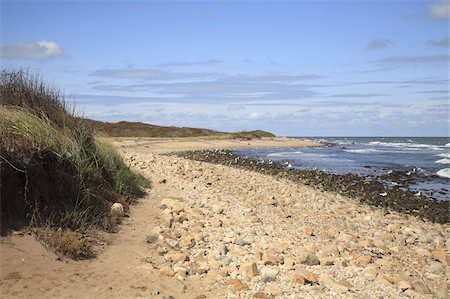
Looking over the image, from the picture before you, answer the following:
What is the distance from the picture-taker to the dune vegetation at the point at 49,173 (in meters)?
5.79

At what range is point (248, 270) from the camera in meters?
5.55

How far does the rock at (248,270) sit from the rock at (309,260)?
0.89m

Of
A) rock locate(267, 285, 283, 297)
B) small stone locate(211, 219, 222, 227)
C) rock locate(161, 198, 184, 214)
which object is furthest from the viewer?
rock locate(161, 198, 184, 214)

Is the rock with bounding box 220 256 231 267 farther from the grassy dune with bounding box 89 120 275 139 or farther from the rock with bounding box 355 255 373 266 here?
the grassy dune with bounding box 89 120 275 139

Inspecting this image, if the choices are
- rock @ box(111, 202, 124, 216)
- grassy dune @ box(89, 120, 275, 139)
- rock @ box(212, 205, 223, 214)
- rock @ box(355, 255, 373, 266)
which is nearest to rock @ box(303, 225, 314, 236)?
rock @ box(355, 255, 373, 266)

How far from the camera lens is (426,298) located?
5.31 m

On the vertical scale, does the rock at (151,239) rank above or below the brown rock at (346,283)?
above

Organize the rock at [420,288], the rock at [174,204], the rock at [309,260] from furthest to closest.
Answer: the rock at [174,204] → the rock at [309,260] → the rock at [420,288]

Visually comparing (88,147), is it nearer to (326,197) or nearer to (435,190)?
(326,197)

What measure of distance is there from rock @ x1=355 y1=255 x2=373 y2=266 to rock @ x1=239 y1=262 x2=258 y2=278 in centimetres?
180

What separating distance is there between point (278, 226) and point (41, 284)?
4728 millimetres

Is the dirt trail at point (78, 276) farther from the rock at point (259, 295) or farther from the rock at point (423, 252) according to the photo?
the rock at point (423, 252)

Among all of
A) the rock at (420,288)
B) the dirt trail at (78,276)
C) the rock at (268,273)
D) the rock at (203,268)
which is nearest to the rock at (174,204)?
the dirt trail at (78,276)

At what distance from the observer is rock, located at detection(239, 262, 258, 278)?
5.50 meters
